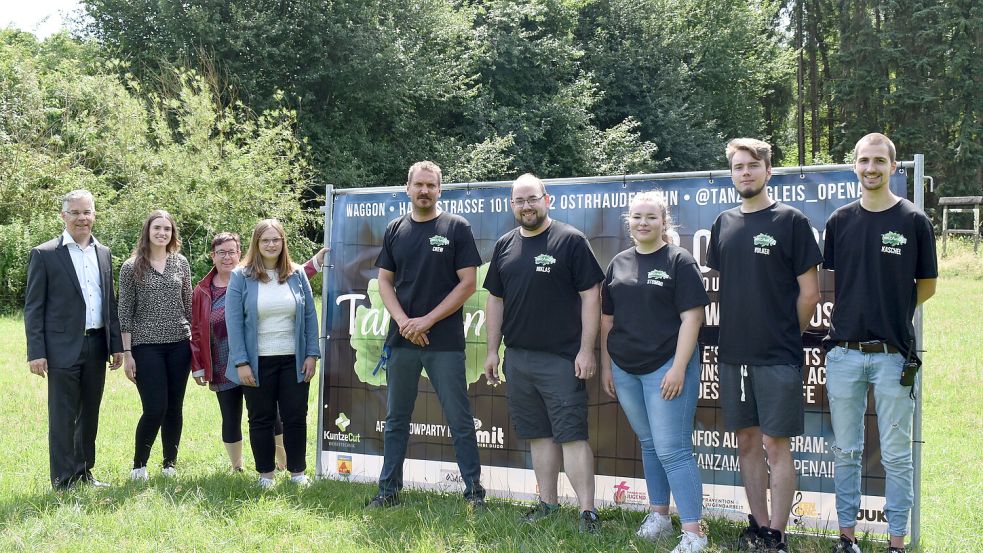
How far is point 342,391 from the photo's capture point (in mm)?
5703

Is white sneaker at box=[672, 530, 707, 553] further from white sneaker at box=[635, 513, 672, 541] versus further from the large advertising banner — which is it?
the large advertising banner

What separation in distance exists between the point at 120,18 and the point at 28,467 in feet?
63.9

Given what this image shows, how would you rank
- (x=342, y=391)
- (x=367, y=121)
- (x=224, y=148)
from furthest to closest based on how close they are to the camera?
(x=367, y=121) < (x=224, y=148) < (x=342, y=391)

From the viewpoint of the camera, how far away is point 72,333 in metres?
5.18

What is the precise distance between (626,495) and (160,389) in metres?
3.05

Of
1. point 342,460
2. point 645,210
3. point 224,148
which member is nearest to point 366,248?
point 342,460

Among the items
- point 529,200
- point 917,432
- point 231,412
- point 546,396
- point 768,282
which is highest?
point 529,200

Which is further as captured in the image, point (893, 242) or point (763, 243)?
point (763, 243)

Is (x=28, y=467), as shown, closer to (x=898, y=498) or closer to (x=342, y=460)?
(x=342, y=460)

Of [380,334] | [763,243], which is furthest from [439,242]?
[763,243]

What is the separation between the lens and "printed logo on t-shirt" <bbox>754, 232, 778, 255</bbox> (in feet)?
12.7

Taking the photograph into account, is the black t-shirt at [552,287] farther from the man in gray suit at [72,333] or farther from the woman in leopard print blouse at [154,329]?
the man in gray suit at [72,333]

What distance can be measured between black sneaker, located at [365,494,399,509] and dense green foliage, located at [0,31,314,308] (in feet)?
39.5

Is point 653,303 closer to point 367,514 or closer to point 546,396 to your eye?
point 546,396
